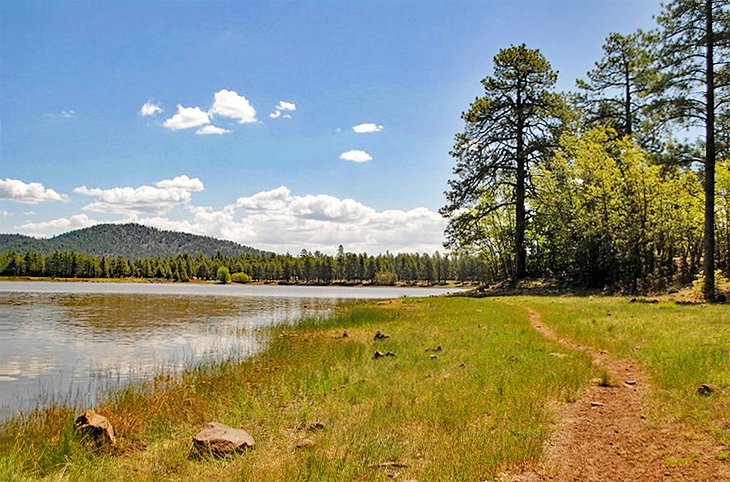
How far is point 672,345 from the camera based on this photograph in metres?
12.0

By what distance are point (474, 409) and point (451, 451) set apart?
6.16 feet

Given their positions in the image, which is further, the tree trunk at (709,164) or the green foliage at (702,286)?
the green foliage at (702,286)

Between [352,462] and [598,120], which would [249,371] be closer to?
[352,462]

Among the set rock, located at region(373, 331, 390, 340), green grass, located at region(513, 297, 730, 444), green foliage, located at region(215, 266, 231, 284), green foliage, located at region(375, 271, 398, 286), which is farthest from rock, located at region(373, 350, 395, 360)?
green foliage, located at region(215, 266, 231, 284)

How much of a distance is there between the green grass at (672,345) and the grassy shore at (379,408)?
0.04 m

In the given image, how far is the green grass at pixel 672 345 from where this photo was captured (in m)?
7.65

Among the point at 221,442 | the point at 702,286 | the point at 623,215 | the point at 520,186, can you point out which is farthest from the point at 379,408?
the point at 520,186

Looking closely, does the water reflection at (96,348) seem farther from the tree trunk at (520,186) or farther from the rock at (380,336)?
the tree trunk at (520,186)

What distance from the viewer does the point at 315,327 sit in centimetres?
2372

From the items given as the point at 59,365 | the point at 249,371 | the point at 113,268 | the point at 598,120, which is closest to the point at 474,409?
the point at 249,371

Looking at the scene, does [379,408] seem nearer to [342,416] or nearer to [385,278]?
[342,416]

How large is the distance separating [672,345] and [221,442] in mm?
10831

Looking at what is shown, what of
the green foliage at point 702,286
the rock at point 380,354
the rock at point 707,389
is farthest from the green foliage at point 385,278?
the rock at point 707,389

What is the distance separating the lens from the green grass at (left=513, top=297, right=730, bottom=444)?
25.1ft
